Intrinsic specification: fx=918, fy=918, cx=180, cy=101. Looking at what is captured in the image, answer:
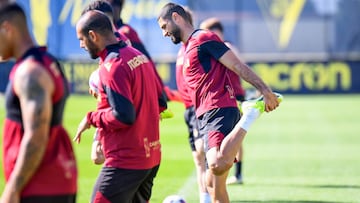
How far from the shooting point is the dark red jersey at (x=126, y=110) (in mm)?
7227

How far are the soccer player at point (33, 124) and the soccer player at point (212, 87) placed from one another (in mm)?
2920

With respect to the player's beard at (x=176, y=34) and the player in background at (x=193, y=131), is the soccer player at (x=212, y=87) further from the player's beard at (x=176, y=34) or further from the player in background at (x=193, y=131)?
the player in background at (x=193, y=131)

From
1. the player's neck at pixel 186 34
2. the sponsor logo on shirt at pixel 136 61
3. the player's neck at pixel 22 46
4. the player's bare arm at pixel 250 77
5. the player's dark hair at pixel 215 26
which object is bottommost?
the player's dark hair at pixel 215 26

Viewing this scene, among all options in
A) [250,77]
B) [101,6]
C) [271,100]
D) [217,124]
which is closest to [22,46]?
[271,100]

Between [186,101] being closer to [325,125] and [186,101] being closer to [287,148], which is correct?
[287,148]

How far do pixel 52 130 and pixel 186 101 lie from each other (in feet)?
20.5

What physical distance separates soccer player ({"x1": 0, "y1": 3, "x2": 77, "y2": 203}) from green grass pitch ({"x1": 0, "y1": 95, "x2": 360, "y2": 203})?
5.81 meters

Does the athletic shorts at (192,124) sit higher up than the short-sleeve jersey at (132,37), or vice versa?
the short-sleeve jersey at (132,37)

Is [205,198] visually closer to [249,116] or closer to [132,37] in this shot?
[132,37]

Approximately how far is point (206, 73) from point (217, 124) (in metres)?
0.52

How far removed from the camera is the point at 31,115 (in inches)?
229

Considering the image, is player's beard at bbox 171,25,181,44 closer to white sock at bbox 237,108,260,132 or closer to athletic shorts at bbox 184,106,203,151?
white sock at bbox 237,108,260,132

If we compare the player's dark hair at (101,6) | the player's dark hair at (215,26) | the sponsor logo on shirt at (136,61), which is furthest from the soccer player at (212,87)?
the player's dark hair at (215,26)

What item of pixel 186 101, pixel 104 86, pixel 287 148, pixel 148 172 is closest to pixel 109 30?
pixel 104 86
